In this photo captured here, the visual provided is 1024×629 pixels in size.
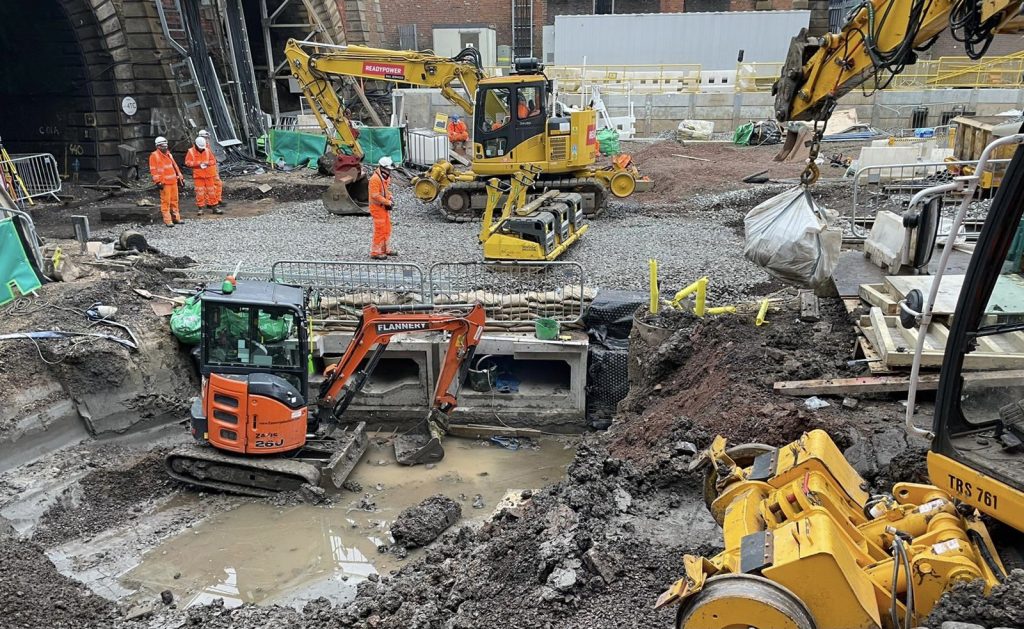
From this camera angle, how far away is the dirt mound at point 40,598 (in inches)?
224

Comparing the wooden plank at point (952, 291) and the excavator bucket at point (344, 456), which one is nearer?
the wooden plank at point (952, 291)

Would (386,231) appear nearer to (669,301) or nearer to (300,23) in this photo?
(669,301)

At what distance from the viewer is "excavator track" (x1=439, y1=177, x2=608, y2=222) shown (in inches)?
576

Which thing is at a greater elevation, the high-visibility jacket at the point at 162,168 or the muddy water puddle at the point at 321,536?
the high-visibility jacket at the point at 162,168

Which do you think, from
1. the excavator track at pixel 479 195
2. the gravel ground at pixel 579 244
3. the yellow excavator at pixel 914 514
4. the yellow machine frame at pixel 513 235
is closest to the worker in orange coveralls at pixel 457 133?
the gravel ground at pixel 579 244

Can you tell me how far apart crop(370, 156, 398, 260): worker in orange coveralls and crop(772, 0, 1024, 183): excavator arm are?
656cm

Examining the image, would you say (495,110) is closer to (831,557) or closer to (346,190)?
(346,190)

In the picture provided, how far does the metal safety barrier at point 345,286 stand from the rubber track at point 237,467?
251cm

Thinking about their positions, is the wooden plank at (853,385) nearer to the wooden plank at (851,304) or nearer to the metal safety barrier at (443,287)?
the wooden plank at (851,304)

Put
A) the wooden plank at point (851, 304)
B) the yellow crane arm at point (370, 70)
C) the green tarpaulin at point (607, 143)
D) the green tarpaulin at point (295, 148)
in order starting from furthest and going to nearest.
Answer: the green tarpaulin at point (607, 143) < the green tarpaulin at point (295, 148) < the yellow crane arm at point (370, 70) < the wooden plank at point (851, 304)

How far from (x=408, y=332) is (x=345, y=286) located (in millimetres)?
2282

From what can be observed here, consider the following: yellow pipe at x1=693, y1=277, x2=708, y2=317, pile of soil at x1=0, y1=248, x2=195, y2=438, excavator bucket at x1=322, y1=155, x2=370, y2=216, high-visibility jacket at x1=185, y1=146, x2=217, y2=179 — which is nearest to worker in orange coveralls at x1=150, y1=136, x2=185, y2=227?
high-visibility jacket at x1=185, y1=146, x2=217, y2=179

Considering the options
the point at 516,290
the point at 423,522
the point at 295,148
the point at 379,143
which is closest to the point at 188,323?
the point at 516,290

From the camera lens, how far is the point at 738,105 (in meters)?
24.2
